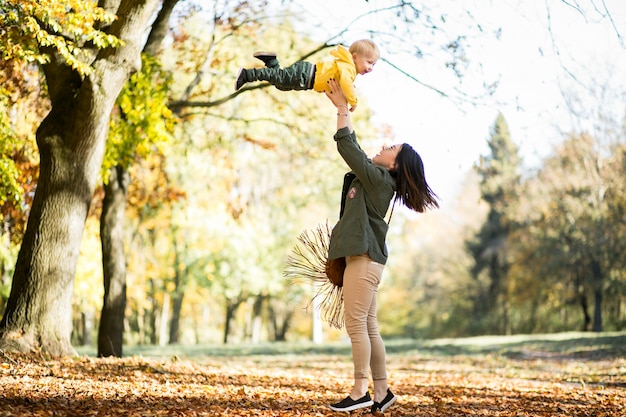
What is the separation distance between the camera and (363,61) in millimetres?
4766

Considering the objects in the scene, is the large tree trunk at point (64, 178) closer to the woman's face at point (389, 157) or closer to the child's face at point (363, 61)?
the child's face at point (363, 61)

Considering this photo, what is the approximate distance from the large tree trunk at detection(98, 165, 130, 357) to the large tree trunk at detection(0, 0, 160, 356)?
2326 mm

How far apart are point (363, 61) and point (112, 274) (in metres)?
6.37

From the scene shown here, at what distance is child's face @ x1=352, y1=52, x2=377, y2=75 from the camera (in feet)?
15.6

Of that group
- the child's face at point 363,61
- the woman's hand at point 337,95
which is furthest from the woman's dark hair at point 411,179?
the child's face at point 363,61

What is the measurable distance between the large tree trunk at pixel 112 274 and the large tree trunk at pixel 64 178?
233 centimetres

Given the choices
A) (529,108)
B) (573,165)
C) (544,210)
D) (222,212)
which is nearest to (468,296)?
(544,210)

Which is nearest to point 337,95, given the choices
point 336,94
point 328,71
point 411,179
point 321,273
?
point 336,94

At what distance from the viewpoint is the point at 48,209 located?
7.19m

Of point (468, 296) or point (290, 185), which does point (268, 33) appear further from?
point (468, 296)

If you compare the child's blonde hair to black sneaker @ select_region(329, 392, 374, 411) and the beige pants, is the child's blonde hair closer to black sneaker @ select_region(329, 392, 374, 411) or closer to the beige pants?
the beige pants

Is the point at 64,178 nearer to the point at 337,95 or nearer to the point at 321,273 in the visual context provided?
the point at 321,273

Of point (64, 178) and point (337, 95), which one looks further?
point (64, 178)

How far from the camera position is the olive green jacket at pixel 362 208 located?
4.39 metres
